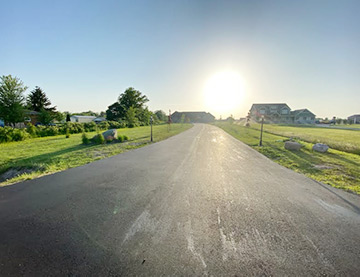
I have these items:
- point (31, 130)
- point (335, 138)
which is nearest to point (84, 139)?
point (31, 130)

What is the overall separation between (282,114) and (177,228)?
6433 centimetres

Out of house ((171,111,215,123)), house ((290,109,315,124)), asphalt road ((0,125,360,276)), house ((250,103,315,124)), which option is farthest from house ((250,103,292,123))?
asphalt road ((0,125,360,276))

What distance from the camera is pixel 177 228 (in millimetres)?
2688

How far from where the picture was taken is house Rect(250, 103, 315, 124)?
53406 millimetres

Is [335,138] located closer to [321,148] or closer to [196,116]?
[321,148]

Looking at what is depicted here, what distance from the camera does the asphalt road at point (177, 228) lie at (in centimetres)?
197

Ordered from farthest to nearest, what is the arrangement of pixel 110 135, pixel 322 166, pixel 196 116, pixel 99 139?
pixel 196 116 < pixel 110 135 < pixel 99 139 < pixel 322 166

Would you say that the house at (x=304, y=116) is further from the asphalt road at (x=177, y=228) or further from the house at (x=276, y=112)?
the asphalt road at (x=177, y=228)

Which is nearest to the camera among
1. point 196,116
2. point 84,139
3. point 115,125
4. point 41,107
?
point 84,139

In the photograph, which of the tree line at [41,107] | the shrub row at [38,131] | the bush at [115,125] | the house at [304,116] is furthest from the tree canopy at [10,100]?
the house at [304,116]

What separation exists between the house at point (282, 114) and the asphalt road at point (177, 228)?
56.1 metres

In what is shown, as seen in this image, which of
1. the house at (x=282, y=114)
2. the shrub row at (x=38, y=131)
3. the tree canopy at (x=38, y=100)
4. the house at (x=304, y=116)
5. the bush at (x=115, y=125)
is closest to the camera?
the shrub row at (x=38, y=131)

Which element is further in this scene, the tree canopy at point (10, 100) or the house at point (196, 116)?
the house at point (196, 116)

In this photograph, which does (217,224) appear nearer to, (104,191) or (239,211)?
(239,211)
